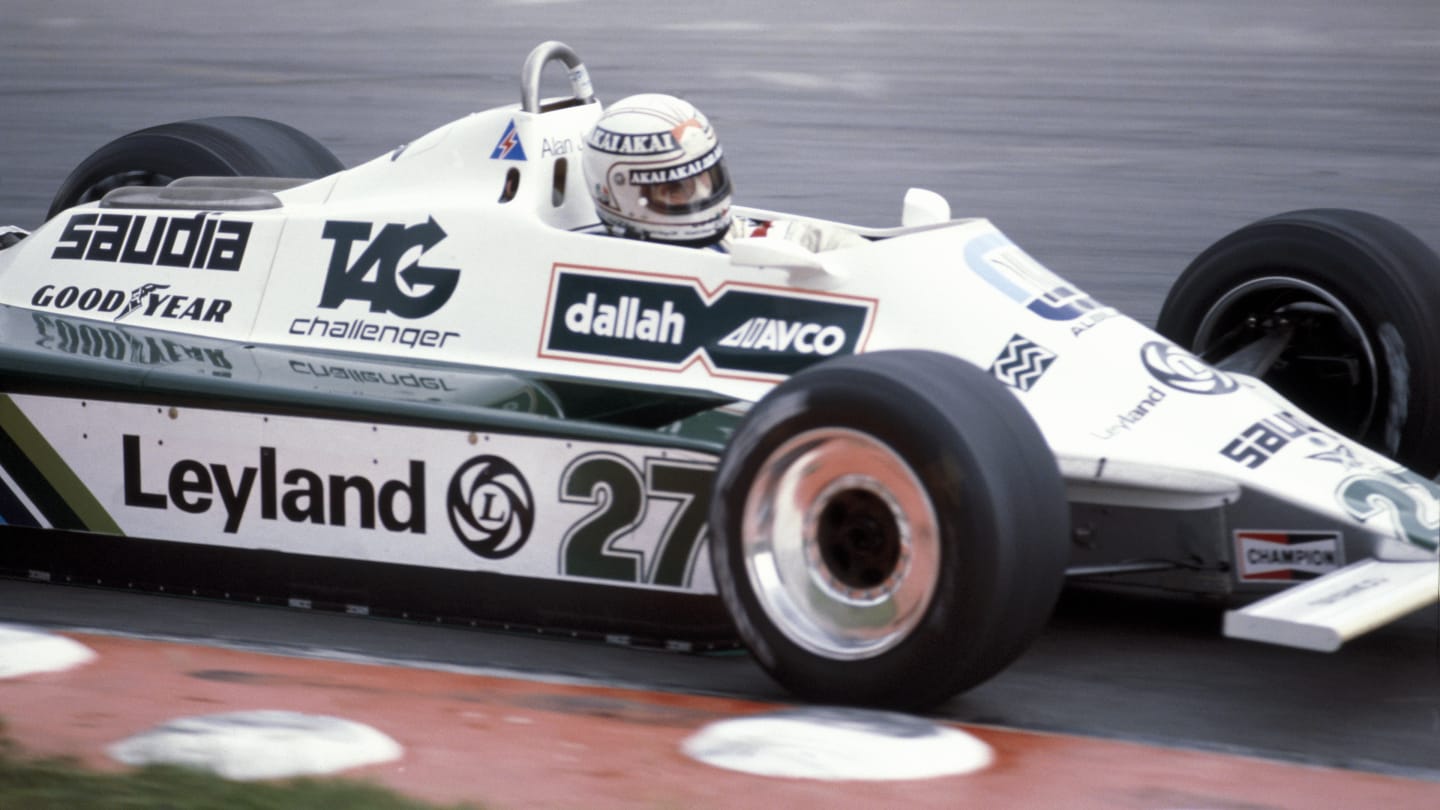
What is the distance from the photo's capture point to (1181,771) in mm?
4035

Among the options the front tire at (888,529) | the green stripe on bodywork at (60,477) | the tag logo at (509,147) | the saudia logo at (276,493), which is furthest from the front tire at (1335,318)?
the green stripe on bodywork at (60,477)

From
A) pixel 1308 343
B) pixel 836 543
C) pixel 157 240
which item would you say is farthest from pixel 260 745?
pixel 1308 343

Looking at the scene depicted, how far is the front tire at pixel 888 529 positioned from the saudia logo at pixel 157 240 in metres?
2.03

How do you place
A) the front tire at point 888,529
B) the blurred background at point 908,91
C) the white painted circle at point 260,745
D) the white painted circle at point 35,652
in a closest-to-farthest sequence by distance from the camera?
the white painted circle at point 260,745
the front tire at point 888,529
the white painted circle at point 35,652
the blurred background at point 908,91

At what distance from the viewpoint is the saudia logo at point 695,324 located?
16.6 ft

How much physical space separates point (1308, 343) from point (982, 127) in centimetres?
760

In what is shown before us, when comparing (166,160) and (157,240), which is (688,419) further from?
(166,160)

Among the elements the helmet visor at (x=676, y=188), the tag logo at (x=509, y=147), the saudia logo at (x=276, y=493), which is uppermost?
the tag logo at (x=509, y=147)

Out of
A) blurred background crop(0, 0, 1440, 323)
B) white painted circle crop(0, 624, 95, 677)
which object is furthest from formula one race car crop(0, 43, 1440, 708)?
blurred background crop(0, 0, 1440, 323)

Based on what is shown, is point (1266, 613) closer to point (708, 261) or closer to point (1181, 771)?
point (1181, 771)

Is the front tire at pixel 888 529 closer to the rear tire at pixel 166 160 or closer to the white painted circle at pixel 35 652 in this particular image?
the white painted circle at pixel 35 652

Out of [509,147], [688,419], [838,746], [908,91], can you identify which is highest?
[908,91]

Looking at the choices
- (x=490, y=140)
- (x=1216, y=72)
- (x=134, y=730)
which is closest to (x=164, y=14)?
(x=1216, y=72)

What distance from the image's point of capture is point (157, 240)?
5.97 m
